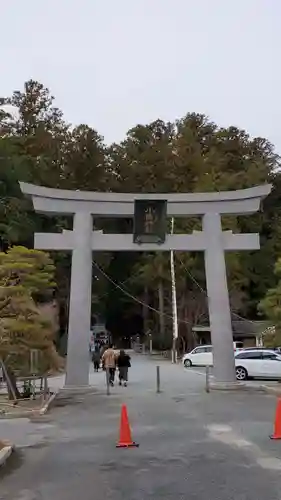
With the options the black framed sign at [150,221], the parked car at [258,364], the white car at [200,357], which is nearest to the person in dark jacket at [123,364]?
the black framed sign at [150,221]

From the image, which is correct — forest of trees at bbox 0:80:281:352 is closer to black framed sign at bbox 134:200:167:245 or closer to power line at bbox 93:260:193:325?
power line at bbox 93:260:193:325

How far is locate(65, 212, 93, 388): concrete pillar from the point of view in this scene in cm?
2528

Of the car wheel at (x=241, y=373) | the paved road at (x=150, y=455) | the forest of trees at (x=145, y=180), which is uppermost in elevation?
the forest of trees at (x=145, y=180)

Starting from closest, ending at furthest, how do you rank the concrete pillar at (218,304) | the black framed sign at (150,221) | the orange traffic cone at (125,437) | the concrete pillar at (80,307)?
the orange traffic cone at (125,437) < the concrete pillar at (80,307) < the concrete pillar at (218,304) < the black framed sign at (150,221)

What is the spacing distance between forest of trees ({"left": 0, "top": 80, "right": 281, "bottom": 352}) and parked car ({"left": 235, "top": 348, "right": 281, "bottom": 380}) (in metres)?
25.0

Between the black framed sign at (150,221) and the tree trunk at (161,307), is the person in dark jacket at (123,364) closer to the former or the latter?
the black framed sign at (150,221)

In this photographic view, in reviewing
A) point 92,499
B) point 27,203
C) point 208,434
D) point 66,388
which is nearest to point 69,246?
point 66,388

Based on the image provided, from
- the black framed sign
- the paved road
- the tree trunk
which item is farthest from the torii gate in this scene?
the tree trunk

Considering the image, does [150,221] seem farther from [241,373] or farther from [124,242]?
[241,373]

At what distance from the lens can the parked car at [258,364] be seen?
30.6 meters

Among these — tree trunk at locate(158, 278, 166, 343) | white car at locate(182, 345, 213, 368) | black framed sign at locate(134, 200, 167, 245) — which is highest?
tree trunk at locate(158, 278, 166, 343)

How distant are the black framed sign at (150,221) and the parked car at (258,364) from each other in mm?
7688

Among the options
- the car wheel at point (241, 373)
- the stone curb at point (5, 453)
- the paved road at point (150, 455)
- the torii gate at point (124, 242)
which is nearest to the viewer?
the paved road at point (150, 455)

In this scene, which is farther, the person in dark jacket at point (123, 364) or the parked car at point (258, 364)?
the parked car at point (258, 364)
